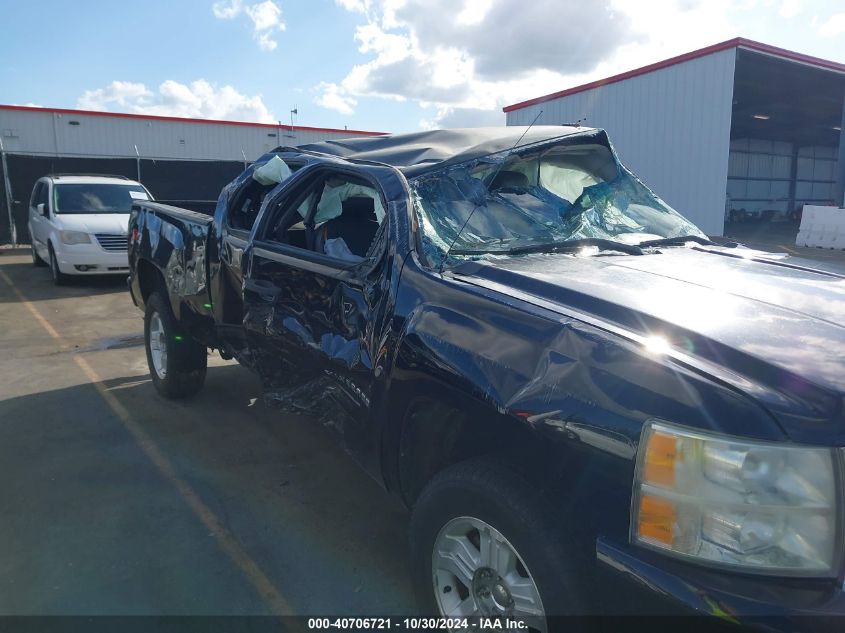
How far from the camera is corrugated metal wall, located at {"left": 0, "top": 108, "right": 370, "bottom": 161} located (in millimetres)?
19312

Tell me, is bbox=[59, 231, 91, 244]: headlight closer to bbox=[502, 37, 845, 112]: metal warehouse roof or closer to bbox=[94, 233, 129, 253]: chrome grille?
bbox=[94, 233, 129, 253]: chrome grille

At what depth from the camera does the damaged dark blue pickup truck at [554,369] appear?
1.66 metres

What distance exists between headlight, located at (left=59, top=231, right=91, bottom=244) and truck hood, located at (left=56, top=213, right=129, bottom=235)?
2.7 inches

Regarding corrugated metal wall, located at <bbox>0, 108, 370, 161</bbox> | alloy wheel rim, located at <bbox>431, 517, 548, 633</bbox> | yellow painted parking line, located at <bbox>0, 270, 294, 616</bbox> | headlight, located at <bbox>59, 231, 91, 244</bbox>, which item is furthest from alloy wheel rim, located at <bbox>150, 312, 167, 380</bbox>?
corrugated metal wall, located at <bbox>0, 108, 370, 161</bbox>

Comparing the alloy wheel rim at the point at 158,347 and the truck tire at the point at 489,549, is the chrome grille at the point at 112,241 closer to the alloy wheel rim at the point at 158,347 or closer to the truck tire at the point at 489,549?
the alloy wheel rim at the point at 158,347

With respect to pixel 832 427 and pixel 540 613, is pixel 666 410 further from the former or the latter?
pixel 540 613

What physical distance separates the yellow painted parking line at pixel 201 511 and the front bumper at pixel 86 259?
542cm

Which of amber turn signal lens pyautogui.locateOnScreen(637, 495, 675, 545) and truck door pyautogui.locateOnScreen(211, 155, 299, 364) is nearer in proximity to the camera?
→ amber turn signal lens pyautogui.locateOnScreen(637, 495, 675, 545)

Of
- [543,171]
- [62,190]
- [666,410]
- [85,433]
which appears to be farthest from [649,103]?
[666,410]

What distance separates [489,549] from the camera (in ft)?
7.06

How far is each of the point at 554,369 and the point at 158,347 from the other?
14.3 feet

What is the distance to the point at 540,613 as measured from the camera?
197 centimetres

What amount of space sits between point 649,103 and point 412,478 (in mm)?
16615

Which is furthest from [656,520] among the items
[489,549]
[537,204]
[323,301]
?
[537,204]
